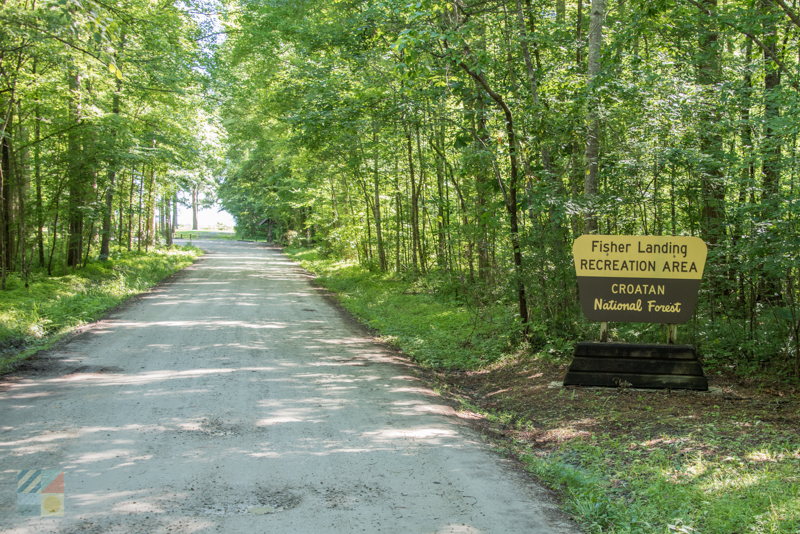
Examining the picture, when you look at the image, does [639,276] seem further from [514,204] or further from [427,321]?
[427,321]

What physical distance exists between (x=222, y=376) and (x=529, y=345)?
4793 mm

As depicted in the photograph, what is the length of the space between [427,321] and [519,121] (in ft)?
17.1

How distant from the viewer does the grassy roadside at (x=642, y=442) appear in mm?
3660

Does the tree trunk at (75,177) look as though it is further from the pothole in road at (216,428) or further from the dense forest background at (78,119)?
the pothole in road at (216,428)

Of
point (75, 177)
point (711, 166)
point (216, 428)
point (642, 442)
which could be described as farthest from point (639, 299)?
point (75, 177)

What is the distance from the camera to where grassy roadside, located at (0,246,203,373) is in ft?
29.4

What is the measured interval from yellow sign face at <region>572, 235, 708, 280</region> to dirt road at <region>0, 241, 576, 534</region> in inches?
105

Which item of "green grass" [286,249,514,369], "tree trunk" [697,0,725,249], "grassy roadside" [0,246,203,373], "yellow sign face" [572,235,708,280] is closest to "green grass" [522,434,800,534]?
"yellow sign face" [572,235,708,280]

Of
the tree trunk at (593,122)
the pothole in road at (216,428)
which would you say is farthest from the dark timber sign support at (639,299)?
the pothole in road at (216,428)

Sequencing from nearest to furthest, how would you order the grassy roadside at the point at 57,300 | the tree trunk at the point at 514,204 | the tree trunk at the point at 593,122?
the tree trunk at the point at 593,122 → the tree trunk at the point at 514,204 → the grassy roadside at the point at 57,300

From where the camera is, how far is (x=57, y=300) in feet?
39.5

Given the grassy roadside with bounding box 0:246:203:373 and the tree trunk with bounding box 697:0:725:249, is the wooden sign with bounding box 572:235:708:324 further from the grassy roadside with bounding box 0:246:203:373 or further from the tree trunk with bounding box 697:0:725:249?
the grassy roadside with bounding box 0:246:203:373

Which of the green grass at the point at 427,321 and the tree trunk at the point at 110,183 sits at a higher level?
the tree trunk at the point at 110,183

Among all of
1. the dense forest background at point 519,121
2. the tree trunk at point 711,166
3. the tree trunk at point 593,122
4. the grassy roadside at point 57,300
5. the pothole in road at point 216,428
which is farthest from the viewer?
the grassy roadside at point 57,300
